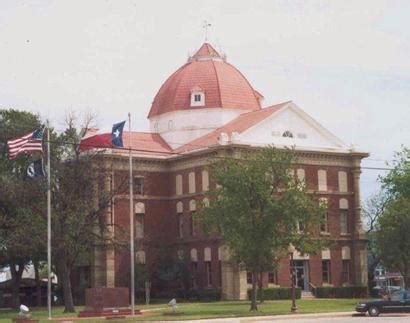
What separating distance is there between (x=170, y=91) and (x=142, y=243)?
50.8ft

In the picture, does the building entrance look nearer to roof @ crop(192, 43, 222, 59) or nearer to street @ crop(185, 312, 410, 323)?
roof @ crop(192, 43, 222, 59)

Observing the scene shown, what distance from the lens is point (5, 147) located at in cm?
7431

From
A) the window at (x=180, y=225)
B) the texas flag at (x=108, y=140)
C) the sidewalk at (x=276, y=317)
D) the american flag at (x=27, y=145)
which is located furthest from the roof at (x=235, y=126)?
the american flag at (x=27, y=145)

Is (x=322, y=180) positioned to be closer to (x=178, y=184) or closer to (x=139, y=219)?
(x=178, y=184)

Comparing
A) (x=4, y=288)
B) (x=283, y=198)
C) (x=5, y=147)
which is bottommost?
(x=4, y=288)

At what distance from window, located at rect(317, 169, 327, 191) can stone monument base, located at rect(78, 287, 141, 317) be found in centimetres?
2967

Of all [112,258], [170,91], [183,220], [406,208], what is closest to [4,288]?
[112,258]

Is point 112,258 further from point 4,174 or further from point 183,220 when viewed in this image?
point 4,174

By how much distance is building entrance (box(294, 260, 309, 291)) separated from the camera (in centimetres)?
8050

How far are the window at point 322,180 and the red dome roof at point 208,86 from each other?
990cm

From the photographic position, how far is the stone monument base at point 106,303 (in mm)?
56156

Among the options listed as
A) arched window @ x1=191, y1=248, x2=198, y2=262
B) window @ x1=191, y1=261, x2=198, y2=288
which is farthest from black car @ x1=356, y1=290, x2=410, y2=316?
arched window @ x1=191, y1=248, x2=198, y2=262

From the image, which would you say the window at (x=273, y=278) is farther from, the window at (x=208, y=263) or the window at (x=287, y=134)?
the window at (x=287, y=134)

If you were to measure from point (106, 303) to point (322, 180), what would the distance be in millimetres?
31384
